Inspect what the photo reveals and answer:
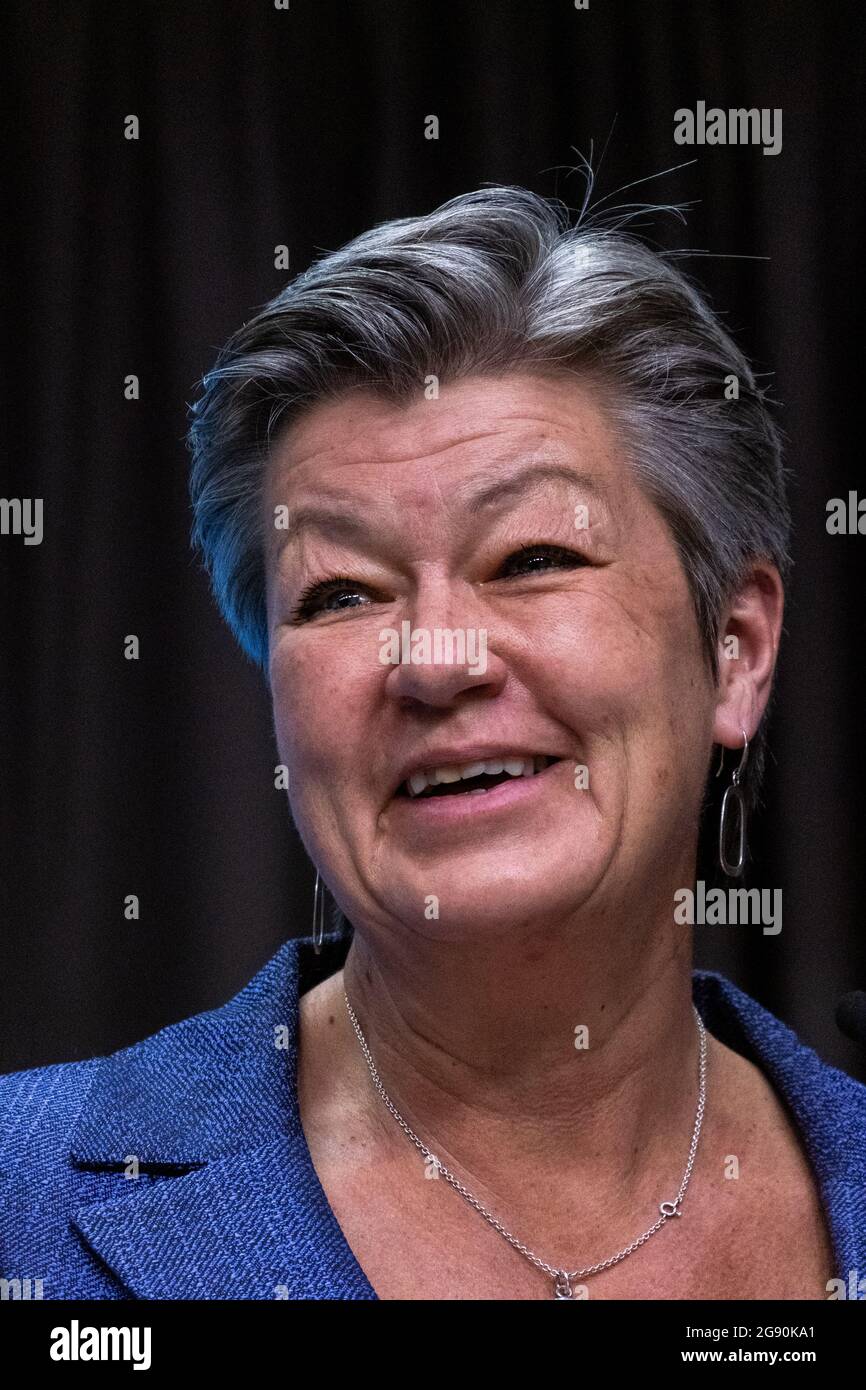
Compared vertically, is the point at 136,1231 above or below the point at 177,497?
below

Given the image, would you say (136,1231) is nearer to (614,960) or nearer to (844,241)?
(614,960)

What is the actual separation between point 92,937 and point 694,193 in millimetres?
1082

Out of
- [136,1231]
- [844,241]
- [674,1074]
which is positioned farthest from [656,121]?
[136,1231]

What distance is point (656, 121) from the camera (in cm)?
167

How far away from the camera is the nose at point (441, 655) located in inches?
42.9

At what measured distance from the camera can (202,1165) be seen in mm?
1167

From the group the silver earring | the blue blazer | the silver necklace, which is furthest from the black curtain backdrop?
the silver necklace

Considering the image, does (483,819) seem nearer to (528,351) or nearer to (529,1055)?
(529,1055)

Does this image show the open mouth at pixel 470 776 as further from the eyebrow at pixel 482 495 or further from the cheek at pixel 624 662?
the eyebrow at pixel 482 495

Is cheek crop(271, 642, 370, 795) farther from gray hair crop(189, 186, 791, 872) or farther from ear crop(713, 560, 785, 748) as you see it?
ear crop(713, 560, 785, 748)

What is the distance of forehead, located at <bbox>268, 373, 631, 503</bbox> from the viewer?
1.17m

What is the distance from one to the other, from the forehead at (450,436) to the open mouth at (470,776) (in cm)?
21
